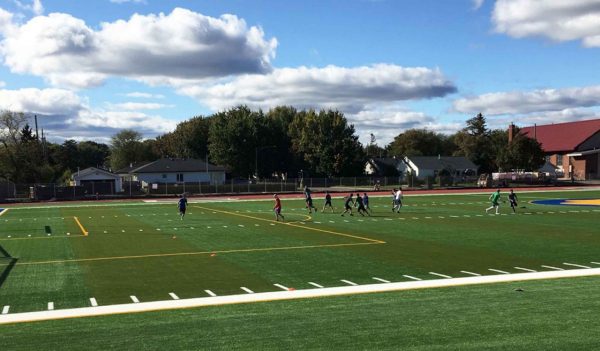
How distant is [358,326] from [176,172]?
260 ft

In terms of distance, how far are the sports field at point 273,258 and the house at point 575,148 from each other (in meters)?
68.2

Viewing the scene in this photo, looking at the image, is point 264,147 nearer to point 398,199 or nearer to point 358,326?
point 398,199

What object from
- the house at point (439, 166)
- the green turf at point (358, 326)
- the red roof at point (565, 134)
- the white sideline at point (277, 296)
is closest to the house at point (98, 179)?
the house at point (439, 166)

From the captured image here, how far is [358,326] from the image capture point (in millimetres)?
9125

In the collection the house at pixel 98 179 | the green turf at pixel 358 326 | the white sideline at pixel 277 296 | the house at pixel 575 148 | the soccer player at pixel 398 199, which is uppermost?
the house at pixel 575 148

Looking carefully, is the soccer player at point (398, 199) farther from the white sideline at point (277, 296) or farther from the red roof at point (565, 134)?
the red roof at point (565, 134)

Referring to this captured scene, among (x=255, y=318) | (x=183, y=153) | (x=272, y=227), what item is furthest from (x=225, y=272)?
(x=183, y=153)

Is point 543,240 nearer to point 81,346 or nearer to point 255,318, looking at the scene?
point 255,318

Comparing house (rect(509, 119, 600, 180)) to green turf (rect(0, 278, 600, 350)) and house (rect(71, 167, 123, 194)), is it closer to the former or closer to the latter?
house (rect(71, 167, 123, 194))

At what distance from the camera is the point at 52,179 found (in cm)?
8850

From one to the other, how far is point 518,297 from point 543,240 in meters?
11.4

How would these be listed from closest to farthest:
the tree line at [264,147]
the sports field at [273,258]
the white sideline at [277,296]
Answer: the white sideline at [277,296] → the sports field at [273,258] → the tree line at [264,147]

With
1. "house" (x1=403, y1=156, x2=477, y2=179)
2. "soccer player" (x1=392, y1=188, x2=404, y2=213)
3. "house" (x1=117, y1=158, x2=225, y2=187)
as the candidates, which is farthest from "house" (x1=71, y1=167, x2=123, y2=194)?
"house" (x1=403, y1=156, x2=477, y2=179)

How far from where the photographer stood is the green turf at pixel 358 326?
8.11m
